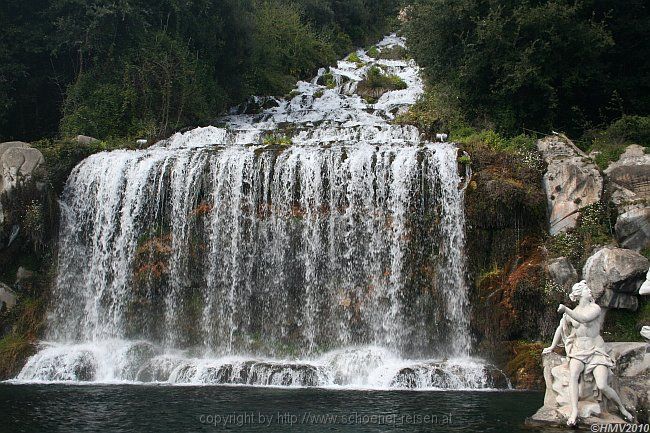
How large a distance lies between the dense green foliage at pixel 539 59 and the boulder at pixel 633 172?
3.06 m

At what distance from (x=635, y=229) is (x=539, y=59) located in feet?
21.1

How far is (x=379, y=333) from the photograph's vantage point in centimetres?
1588

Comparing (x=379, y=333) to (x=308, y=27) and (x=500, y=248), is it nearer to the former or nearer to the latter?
(x=500, y=248)

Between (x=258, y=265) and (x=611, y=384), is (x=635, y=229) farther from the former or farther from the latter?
(x=258, y=265)

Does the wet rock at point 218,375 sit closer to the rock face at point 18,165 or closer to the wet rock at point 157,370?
the wet rock at point 157,370

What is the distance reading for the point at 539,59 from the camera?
19.0 m

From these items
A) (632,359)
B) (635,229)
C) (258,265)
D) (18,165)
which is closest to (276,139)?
(258,265)

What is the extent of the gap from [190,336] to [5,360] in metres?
4.33

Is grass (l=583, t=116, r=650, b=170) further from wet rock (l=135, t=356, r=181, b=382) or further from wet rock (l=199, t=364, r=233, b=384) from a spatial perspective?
wet rock (l=135, t=356, r=181, b=382)

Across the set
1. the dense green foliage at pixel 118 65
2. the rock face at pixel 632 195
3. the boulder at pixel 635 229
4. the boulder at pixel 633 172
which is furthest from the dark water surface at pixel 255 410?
the dense green foliage at pixel 118 65

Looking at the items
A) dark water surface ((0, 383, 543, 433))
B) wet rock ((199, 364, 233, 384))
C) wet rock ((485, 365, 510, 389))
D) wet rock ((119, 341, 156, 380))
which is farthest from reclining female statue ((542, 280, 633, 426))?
wet rock ((119, 341, 156, 380))

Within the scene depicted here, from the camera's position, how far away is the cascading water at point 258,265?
15648 millimetres

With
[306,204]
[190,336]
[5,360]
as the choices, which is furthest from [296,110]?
[5,360]

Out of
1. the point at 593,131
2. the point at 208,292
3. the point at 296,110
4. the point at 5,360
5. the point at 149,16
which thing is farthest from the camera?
the point at 296,110
